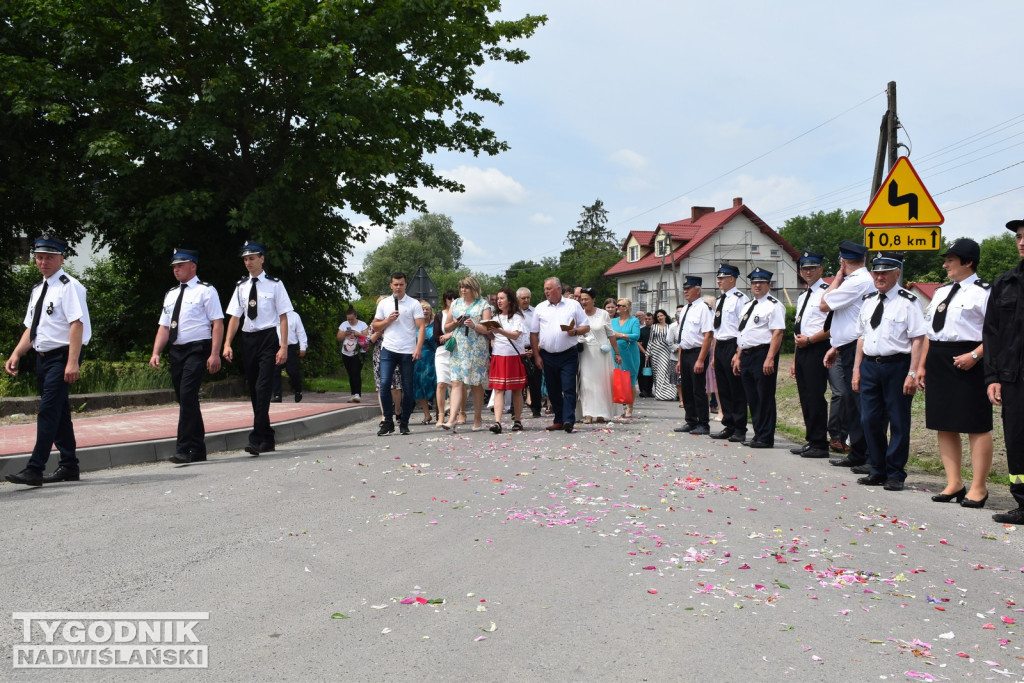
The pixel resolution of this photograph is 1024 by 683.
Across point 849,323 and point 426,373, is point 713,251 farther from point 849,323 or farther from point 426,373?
point 849,323

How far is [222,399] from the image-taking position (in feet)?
59.9

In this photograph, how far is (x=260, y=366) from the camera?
32.7 feet

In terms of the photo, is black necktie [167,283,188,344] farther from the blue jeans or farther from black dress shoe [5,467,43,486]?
the blue jeans

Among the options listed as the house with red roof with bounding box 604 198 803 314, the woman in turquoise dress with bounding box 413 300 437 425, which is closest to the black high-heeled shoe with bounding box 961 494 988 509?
the woman in turquoise dress with bounding box 413 300 437 425

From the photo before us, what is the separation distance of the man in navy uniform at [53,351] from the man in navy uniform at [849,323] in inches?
283

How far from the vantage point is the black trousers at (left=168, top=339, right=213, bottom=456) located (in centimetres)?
932

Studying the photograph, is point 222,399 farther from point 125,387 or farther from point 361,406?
point 361,406

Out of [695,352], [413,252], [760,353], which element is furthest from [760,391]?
[413,252]

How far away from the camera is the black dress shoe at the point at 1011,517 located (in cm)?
648

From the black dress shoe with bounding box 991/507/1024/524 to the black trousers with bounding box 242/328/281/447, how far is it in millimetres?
6993

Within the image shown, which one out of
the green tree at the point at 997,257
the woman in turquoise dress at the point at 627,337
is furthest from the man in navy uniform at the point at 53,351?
the green tree at the point at 997,257

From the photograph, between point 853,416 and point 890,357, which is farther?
point 853,416

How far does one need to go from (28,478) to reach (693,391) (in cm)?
777

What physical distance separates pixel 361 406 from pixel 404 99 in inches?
251
